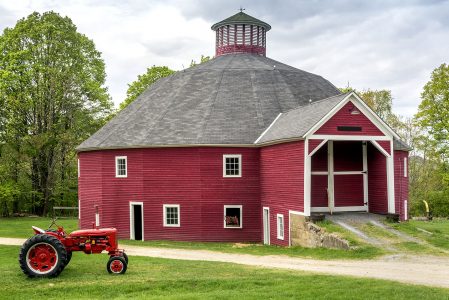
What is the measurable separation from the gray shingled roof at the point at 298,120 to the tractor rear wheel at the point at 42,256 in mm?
11978

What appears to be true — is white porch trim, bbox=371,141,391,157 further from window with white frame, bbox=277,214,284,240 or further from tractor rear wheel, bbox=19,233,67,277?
tractor rear wheel, bbox=19,233,67,277

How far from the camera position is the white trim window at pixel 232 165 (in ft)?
91.8

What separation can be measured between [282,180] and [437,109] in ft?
80.0

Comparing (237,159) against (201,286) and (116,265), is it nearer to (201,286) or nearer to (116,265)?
(116,265)

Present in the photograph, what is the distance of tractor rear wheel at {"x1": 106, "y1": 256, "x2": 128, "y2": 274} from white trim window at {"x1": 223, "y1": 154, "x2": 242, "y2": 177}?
14161mm

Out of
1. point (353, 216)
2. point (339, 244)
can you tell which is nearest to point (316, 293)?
point (339, 244)

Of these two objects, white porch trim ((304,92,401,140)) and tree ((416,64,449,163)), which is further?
tree ((416,64,449,163))

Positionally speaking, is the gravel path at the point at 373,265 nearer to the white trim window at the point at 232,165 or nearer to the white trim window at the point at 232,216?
the white trim window at the point at 232,216

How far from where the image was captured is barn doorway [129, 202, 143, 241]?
2897cm

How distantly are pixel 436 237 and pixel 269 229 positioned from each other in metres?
9.10

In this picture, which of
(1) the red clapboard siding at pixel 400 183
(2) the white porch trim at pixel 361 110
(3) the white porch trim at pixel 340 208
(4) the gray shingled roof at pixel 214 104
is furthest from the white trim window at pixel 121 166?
(1) the red clapboard siding at pixel 400 183

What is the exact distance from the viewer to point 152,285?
12.6 meters

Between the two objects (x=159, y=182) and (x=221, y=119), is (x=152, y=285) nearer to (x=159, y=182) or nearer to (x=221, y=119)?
(x=159, y=182)

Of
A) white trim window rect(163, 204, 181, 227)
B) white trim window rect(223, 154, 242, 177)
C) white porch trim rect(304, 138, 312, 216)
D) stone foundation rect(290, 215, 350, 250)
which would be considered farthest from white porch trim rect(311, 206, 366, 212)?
white trim window rect(163, 204, 181, 227)
